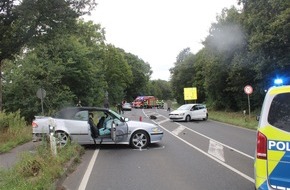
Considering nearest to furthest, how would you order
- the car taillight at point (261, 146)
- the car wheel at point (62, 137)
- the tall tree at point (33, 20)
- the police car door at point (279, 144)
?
the police car door at point (279, 144), the car taillight at point (261, 146), the car wheel at point (62, 137), the tall tree at point (33, 20)

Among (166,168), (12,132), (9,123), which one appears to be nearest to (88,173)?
(166,168)

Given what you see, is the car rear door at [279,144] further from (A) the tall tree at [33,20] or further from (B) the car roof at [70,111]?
A: (A) the tall tree at [33,20]

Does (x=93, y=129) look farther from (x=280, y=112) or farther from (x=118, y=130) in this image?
(x=280, y=112)

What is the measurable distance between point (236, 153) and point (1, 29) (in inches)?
499

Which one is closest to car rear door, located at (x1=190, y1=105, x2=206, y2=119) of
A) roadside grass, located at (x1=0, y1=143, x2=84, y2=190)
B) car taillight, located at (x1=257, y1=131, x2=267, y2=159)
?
roadside grass, located at (x1=0, y1=143, x2=84, y2=190)

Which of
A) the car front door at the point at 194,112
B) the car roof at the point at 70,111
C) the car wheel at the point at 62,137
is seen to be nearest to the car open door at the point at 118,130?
the car roof at the point at 70,111

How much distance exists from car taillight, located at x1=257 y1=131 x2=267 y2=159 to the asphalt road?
247cm

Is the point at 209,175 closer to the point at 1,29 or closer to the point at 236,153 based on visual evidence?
the point at 236,153

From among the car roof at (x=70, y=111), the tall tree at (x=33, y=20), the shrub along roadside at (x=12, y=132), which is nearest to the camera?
the car roof at (x=70, y=111)

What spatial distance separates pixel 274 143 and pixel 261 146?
0.20 meters

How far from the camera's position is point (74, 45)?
3869cm

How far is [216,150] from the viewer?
45.0ft

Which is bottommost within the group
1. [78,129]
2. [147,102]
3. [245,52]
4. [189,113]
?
[189,113]

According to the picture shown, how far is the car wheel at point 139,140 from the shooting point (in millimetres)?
14250
